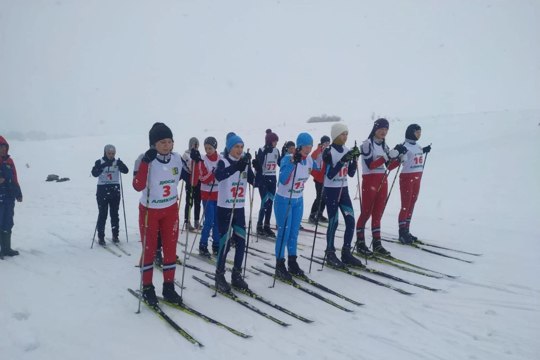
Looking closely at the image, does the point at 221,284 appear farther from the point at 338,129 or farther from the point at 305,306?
the point at 338,129

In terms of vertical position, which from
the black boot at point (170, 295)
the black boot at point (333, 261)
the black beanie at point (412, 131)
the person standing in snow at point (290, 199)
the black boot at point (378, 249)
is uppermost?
the black beanie at point (412, 131)

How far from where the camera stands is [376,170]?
689cm

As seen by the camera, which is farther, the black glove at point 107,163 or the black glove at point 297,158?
the black glove at point 107,163

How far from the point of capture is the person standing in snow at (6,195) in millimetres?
7188

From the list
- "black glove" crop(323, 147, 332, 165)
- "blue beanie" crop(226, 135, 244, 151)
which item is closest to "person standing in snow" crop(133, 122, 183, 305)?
"blue beanie" crop(226, 135, 244, 151)

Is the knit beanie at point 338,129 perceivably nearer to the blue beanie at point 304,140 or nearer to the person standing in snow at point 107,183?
the blue beanie at point 304,140

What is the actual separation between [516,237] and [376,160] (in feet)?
13.9

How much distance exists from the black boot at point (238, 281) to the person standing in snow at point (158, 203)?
2.89 ft

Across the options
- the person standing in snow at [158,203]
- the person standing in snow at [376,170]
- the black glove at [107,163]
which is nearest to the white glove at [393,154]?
the person standing in snow at [376,170]

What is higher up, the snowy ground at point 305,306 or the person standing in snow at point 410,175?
the person standing in snow at point 410,175

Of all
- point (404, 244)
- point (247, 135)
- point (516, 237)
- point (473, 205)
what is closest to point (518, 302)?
point (404, 244)

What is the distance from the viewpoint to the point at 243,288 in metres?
5.44

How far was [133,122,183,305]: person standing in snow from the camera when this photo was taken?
479 cm

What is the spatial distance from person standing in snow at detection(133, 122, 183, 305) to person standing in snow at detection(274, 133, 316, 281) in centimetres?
172
